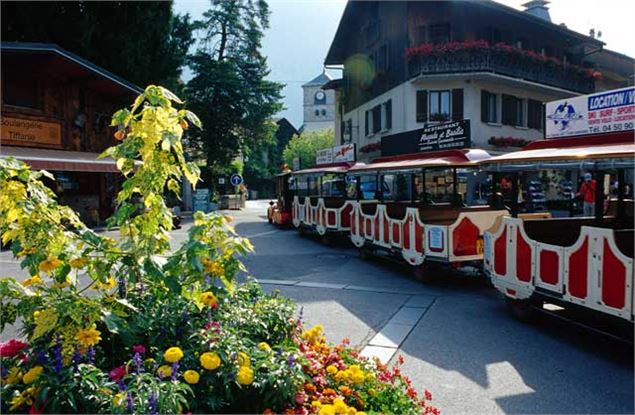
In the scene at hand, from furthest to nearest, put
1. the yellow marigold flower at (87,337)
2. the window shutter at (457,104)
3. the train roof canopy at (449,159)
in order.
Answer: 1. the window shutter at (457,104)
2. the train roof canopy at (449,159)
3. the yellow marigold flower at (87,337)

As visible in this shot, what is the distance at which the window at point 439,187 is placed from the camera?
43.6ft

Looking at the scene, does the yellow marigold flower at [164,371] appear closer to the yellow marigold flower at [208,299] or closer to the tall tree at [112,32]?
the yellow marigold flower at [208,299]

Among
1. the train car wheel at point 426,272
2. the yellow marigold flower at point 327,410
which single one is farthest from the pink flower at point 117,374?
the train car wheel at point 426,272

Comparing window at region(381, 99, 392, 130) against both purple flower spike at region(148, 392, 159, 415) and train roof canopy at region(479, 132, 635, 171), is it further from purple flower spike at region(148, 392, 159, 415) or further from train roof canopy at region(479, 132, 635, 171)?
purple flower spike at region(148, 392, 159, 415)

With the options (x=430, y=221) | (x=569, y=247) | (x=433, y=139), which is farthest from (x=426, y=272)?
(x=433, y=139)

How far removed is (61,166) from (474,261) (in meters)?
13.6

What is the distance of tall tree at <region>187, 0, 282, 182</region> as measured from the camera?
32656mm

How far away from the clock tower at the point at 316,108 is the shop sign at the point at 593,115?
91295 millimetres

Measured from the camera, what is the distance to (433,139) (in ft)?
54.3

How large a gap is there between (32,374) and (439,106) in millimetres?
22548

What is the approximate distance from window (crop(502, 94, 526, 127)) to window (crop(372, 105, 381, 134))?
640 centimetres

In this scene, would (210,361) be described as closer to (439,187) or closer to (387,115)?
(439,187)

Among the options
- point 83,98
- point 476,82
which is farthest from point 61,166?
Result: point 476,82

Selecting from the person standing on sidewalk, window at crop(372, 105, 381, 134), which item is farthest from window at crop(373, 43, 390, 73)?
the person standing on sidewalk
